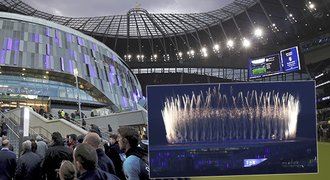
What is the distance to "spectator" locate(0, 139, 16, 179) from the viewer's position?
7.82 metres

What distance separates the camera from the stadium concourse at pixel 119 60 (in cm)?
3672

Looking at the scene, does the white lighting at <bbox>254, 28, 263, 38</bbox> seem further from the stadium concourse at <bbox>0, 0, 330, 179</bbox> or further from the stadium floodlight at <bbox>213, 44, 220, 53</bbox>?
the stadium floodlight at <bbox>213, 44, 220, 53</bbox>

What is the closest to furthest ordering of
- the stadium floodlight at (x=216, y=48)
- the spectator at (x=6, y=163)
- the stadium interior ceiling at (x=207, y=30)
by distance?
1. the spectator at (x=6, y=163)
2. the stadium interior ceiling at (x=207, y=30)
3. the stadium floodlight at (x=216, y=48)

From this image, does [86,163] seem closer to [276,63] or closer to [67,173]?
[67,173]

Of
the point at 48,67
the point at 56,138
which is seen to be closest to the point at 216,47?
the point at 48,67

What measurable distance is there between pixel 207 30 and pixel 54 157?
7519cm

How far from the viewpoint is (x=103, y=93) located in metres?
53.8

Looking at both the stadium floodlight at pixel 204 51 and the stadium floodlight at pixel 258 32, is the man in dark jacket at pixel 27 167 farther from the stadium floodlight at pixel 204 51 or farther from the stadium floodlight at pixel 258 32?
the stadium floodlight at pixel 204 51

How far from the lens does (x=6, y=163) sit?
786 cm

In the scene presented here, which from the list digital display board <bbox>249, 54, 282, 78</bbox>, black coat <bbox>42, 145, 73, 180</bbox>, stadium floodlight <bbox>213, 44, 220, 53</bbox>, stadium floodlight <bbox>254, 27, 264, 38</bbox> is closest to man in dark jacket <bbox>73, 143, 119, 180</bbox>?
black coat <bbox>42, 145, 73, 180</bbox>

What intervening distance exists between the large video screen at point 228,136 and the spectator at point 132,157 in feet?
1.54

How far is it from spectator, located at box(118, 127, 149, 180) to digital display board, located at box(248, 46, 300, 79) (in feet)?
102

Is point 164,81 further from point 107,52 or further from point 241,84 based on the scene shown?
point 241,84

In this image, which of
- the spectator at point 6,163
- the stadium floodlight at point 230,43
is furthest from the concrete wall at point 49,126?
the stadium floodlight at point 230,43
